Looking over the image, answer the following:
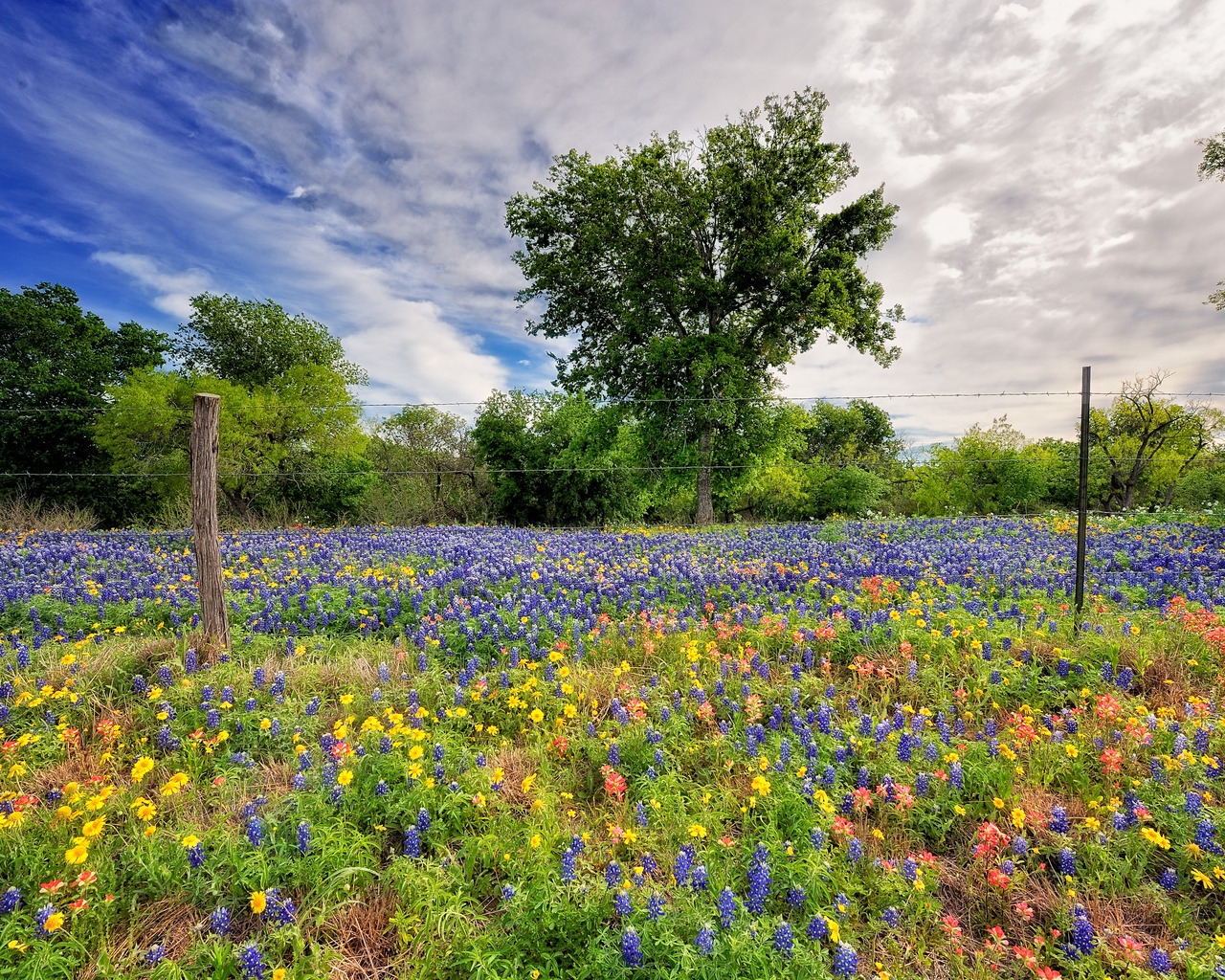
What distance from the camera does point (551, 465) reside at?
2319cm

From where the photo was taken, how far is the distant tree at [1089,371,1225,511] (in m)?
33.2

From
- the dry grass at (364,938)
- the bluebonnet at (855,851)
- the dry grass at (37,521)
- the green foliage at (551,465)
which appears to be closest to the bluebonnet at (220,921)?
the dry grass at (364,938)

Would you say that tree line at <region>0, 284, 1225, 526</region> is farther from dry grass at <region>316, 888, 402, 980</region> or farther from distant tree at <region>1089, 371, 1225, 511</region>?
dry grass at <region>316, 888, 402, 980</region>

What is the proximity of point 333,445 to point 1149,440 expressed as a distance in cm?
5006

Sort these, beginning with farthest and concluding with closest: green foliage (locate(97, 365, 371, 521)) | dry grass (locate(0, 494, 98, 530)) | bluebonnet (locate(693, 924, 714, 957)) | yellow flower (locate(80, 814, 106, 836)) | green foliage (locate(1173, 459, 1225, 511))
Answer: green foliage (locate(1173, 459, 1225, 511)) → green foliage (locate(97, 365, 371, 521)) → dry grass (locate(0, 494, 98, 530)) → yellow flower (locate(80, 814, 106, 836)) → bluebonnet (locate(693, 924, 714, 957))

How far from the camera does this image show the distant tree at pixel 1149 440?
33.2 m

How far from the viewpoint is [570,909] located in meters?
2.46

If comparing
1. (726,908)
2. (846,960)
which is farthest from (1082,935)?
(726,908)

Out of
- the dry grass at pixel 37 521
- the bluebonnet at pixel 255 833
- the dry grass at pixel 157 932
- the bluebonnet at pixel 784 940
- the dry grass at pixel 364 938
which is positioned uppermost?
the dry grass at pixel 37 521

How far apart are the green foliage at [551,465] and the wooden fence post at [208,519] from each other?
17.2 metres

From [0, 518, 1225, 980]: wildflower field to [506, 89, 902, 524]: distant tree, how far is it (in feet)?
48.1

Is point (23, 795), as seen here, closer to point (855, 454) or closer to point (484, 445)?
point (484, 445)

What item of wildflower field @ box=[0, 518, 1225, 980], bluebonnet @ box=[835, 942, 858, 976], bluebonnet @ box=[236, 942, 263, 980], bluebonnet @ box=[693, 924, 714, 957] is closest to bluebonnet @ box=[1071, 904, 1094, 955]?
wildflower field @ box=[0, 518, 1225, 980]

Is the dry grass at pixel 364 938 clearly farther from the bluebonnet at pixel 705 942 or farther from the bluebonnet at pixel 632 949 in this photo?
the bluebonnet at pixel 705 942
